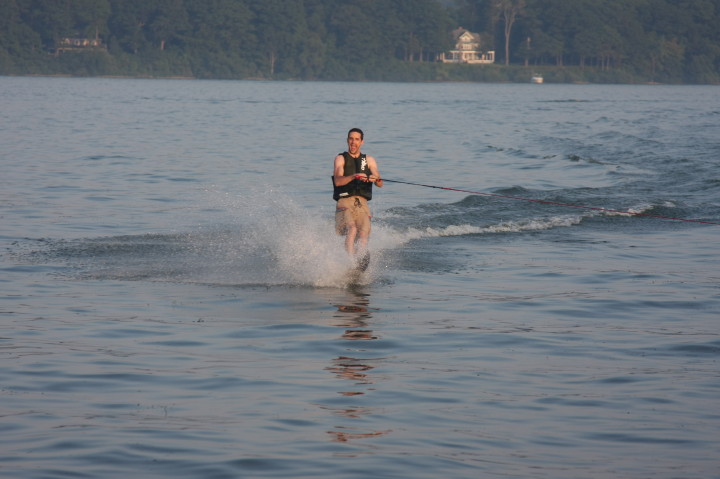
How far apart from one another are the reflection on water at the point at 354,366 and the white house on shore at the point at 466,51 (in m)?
166

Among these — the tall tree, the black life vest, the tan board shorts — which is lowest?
the tan board shorts

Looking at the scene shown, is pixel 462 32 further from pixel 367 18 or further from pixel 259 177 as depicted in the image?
pixel 259 177

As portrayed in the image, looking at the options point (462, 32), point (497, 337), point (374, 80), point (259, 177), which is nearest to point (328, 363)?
point (497, 337)

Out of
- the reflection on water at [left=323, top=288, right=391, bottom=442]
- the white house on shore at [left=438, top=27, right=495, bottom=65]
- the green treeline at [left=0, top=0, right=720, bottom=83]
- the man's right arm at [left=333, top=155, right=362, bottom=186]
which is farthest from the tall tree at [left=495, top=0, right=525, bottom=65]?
the reflection on water at [left=323, top=288, right=391, bottom=442]

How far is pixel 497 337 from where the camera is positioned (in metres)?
10.0

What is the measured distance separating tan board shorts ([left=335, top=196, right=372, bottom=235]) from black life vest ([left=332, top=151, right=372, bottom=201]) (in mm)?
60

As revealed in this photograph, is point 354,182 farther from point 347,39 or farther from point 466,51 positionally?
point 466,51

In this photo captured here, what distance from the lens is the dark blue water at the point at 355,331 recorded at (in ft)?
22.6

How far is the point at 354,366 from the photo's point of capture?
8836mm

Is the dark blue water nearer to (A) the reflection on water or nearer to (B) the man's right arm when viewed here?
(A) the reflection on water

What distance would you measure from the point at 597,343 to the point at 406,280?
3510 millimetres

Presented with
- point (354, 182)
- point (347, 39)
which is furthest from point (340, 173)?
point (347, 39)

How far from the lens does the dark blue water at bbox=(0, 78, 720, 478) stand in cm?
690

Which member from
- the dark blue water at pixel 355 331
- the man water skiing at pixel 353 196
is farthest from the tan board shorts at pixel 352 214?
the dark blue water at pixel 355 331
